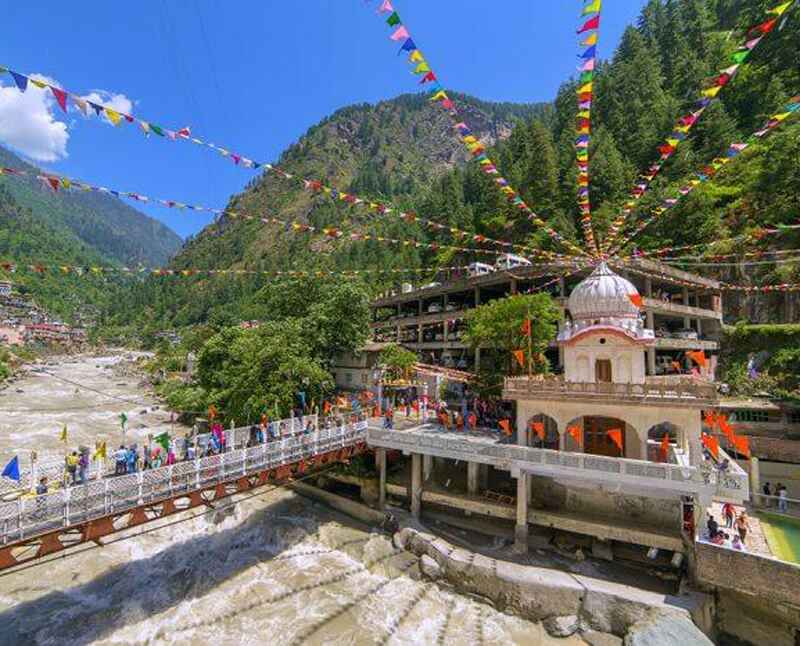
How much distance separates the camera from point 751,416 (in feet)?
92.9

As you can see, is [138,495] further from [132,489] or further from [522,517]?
[522,517]

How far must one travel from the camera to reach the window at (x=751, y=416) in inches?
1101

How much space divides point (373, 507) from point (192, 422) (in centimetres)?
3042

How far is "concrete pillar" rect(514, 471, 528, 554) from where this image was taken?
1961 centimetres

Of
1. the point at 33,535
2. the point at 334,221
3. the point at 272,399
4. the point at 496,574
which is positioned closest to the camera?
the point at 33,535

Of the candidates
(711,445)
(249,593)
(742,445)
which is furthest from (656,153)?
(249,593)

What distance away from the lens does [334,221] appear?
472ft

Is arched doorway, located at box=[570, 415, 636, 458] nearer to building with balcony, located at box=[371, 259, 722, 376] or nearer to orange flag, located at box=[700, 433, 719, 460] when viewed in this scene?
orange flag, located at box=[700, 433, 719, 460]

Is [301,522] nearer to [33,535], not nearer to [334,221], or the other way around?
[33,535]

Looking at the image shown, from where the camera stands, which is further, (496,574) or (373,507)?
(373,507)

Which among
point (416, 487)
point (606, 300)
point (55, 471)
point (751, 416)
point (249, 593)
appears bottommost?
point (249, 593)

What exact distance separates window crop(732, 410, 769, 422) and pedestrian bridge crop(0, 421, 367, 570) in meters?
24.9

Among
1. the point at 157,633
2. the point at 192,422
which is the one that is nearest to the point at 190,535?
the point at 157,633

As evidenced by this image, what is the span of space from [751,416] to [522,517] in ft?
60.4
